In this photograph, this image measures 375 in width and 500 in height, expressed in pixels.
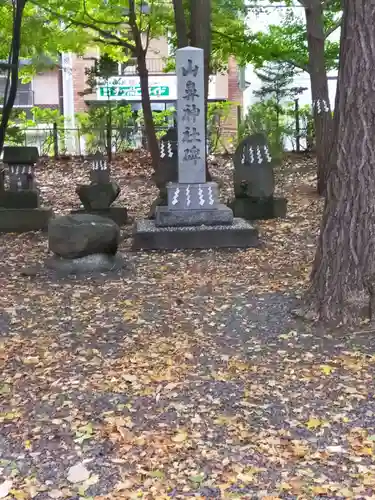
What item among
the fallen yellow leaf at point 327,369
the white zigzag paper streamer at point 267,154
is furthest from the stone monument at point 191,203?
the fallen yellow leaf at point 327,369

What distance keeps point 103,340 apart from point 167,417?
4.71 feet

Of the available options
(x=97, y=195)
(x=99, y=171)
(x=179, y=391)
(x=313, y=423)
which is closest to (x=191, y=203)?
(x=97, y=195)

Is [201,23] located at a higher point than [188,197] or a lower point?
higher

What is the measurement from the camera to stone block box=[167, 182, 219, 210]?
8750 millimetres

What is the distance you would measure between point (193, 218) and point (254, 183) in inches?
73.4

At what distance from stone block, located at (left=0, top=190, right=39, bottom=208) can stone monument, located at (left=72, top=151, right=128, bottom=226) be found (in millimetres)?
717

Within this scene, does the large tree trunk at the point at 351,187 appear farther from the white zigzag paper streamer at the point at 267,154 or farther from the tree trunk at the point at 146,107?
the tree trunk at the point at 146,107

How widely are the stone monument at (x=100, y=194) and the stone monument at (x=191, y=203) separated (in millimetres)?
1300

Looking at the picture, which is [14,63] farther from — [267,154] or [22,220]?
[267,154]

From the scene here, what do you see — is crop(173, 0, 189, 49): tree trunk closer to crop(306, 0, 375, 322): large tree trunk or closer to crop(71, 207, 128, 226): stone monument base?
crop(71, 207, 128, 226): stone monument base

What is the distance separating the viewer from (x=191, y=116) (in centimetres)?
893

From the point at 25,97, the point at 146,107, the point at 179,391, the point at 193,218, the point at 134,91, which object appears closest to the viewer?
the point at 179,391

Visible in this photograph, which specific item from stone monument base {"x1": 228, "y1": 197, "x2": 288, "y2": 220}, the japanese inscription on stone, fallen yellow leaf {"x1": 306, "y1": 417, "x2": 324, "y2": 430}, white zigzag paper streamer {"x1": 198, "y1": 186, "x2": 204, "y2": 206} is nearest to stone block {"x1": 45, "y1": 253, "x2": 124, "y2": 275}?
white zigzag paper streamer {"x1": 198, "y1": 186, "x2": 204, "y2": 206}

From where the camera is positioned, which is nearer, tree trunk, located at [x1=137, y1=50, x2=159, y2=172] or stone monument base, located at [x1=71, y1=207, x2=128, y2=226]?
stone monument base, located at [x1=71, y1=207, x2=128, y2=226]
